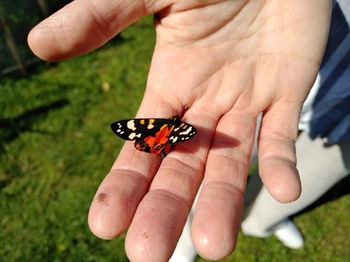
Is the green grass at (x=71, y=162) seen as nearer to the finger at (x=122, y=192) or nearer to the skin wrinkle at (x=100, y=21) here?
the finger at (x=122, y=192)

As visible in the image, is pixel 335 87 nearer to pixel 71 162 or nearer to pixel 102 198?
pixel 102 198

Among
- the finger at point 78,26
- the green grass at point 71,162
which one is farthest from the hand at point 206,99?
the green grass at point 71,162

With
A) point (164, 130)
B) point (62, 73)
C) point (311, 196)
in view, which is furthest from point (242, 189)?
point (62, 73)

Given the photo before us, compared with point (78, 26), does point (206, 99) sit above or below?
below

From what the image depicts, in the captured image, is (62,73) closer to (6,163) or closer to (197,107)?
(6,163)

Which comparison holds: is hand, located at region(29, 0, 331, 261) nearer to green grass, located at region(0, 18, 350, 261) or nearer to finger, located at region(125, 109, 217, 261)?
finger, located at region(125, 109, 217, 261)

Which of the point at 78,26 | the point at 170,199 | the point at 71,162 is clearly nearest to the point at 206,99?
the point at 170,199
